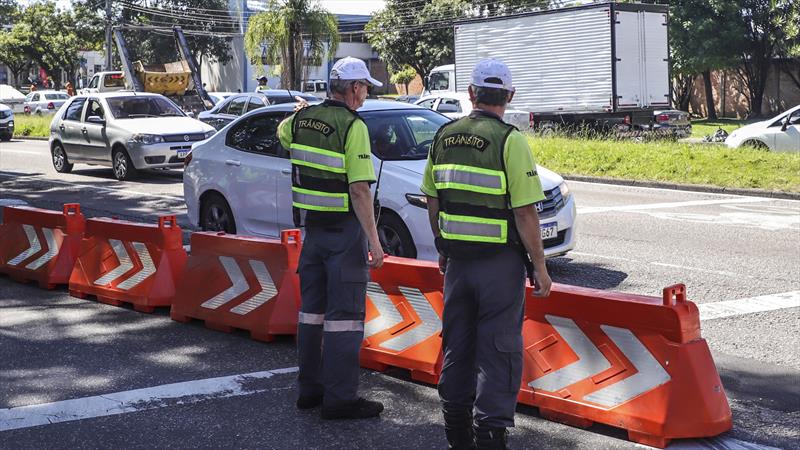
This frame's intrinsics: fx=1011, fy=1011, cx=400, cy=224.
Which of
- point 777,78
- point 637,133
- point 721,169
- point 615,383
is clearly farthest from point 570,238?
point 777,78

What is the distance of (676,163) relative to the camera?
18.1 metres

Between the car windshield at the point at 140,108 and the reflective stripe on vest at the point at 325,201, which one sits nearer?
the reflective stripe on vest at the point at 325,201

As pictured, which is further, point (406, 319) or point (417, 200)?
point (417, 200)

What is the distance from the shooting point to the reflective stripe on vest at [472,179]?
4.55 meters

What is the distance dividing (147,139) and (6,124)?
14.7m

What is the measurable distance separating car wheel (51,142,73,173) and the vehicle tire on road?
36.8 ft

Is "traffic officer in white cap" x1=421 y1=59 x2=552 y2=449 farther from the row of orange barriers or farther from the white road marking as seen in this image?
→ the white road marking

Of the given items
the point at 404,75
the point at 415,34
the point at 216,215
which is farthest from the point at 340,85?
the point at 404,75

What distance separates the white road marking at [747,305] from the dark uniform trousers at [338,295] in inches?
136

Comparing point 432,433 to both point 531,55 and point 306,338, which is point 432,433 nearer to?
point 306,338

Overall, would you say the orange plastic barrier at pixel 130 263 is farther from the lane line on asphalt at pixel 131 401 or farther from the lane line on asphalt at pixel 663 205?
the lane line on asphalt at pixel 663 205

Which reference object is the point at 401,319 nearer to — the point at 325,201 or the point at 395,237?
the point at 325,201

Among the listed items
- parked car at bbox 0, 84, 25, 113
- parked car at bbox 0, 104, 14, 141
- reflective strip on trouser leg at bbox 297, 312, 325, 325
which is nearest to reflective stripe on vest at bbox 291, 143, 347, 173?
reflective strip on trouser leg at bbox 297, 312, 325, 325

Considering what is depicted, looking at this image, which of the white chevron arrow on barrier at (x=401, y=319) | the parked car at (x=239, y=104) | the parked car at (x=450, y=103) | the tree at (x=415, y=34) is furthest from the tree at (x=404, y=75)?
the white chevron arrow on barrier at (x=401, y=319)
